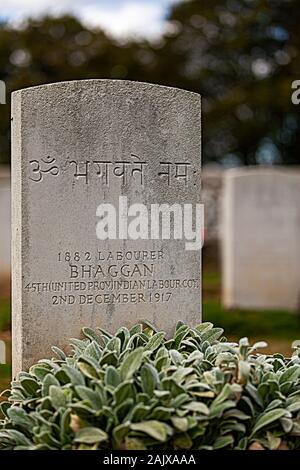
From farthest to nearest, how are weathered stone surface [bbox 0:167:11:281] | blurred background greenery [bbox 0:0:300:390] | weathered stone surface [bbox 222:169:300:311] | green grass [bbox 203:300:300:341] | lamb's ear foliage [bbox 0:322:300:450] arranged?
1. blurred background greenery [bbox 0:0:300:390]
2. weathered stone surface [bbox 0:167:11:281]
3. weathered stone surface [bbox 222:169:300:311]
4. green grass [bbox 203:300:300:341]
5. lamb's ear foliage [bbox 0:322:300:450]

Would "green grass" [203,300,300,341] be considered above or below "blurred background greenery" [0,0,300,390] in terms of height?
below

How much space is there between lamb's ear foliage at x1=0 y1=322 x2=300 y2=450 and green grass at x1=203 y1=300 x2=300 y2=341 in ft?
16.0

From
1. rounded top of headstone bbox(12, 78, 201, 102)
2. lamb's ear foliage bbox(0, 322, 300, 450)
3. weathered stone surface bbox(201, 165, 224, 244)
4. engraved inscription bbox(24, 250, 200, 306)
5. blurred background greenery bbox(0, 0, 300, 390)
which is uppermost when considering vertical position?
blurred background greenery bbox(0, 0, 300, 390)

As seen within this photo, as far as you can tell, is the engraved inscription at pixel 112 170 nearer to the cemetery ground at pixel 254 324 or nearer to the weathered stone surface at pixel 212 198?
the cemetery ground at pixel 254 324

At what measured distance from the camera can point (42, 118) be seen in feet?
15.3

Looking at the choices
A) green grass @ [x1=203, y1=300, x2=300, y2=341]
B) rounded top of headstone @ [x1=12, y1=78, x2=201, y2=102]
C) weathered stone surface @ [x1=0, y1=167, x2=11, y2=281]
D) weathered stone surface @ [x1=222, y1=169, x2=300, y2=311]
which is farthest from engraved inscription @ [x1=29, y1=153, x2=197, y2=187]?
weathered stone surface @ [x1=0, y1=167, x2=11, y2=281]

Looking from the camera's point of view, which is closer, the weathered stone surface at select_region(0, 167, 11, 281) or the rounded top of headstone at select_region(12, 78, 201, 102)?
the rounded top of headstone at select_region(12, 78, 201, 102)

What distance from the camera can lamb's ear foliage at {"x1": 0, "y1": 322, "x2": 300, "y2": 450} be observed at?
3514mm

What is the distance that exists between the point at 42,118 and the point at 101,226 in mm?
703

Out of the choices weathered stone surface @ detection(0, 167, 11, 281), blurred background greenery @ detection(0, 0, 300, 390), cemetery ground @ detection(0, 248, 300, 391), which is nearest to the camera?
cemetery ground @ detection(0, 248, 300, 391)

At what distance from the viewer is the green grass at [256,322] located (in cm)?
898

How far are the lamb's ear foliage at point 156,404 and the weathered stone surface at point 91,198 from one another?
651 millimetres

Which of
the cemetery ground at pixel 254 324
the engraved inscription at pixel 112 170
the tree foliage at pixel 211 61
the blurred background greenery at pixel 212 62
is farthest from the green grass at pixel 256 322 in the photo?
the tree foliage at pixel 211 61

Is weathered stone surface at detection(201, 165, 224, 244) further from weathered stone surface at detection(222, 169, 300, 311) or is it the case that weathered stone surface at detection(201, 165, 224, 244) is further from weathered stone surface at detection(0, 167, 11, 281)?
weathered stone surface at detection(0, 167, 11, 281)
